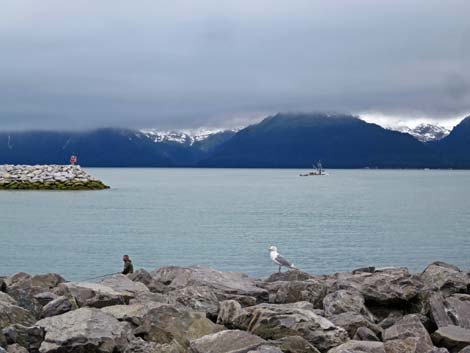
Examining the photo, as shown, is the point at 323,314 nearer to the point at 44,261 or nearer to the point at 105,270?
the point at 105,270

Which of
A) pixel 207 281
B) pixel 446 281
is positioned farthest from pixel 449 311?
pixel 207 281

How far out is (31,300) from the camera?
40.9 feet

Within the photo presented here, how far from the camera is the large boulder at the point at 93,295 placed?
41.0 feet

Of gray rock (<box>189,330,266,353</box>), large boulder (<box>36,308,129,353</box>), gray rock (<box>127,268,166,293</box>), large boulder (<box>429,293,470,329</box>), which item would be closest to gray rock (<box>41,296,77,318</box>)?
large boulder (<box>36,308,129,353</box>)

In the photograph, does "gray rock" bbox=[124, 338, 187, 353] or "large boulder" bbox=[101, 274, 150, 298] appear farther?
"large boulder" bbox=[101, 274, 150, 298]

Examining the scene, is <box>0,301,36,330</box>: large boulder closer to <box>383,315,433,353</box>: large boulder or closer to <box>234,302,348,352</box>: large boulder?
<box>234,302,348,352</box>: large boulder

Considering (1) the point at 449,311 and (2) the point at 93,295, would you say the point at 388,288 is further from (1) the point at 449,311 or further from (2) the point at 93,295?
(2) the point at 93,295

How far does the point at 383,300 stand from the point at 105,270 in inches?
813

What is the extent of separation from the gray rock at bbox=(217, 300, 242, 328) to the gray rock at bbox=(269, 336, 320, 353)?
4.97ft

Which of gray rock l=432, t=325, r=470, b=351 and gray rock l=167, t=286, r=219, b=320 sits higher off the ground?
gray rock l=167, t=286, r=219, b=320

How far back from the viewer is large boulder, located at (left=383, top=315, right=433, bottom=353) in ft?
33.6

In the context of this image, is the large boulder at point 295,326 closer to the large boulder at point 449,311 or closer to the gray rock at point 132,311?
the gray rock at point 132,311

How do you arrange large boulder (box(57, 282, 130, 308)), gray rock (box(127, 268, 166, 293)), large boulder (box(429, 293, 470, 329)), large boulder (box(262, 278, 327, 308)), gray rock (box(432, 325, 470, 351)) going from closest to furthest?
gray rock (box(432, 325, 470, 351)) < large boulder (box(429, 293, 470, 329)) < large boulder (box(57, 282, 130, 308)) < large boulder (box(262, 278, 327, 308)) < gray rock (box(127, 268, 166, 293))

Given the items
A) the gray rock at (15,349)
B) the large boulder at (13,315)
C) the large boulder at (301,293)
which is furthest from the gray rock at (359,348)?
the large boulder at (13,315)
